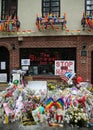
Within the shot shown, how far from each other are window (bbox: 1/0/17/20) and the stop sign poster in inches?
142

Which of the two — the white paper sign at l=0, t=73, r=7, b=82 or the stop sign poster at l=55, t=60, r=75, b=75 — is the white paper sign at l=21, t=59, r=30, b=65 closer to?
the white paper sign at l=0, t=73, r=7, b=82

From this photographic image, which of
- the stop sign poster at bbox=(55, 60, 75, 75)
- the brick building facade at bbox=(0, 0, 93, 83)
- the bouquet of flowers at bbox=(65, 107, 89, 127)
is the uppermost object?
the brick building facade at bbox=(0, 0, 93, 83)

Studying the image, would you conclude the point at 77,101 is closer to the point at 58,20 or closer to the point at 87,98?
the point at 87,98

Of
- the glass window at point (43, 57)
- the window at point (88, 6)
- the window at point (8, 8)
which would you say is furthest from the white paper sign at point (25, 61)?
the window at point (88, 6)

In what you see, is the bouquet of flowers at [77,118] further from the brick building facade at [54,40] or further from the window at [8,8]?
the window at [8,8]

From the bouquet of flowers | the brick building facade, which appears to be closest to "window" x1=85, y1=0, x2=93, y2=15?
the brick building facade

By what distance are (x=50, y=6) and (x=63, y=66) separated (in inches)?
130

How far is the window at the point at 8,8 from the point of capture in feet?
65.6

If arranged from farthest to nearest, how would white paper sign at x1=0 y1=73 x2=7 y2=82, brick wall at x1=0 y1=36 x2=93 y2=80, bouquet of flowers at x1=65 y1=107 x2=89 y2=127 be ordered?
white paper sign at x1=0 y1=73 x2=7 y2=82 < brick wall at x1=0 y1=36 x2=93 y2=80 < bouquet of flowers at x1=65 y1=107 x2=89 y2=127

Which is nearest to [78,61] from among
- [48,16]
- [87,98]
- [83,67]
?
[83,67]

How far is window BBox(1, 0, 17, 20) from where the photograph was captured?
2000 cm

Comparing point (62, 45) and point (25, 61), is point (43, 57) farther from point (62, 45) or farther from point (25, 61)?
point (62, 45)

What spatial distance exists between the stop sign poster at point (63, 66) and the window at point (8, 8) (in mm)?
3619

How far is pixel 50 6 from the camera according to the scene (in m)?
19.6
